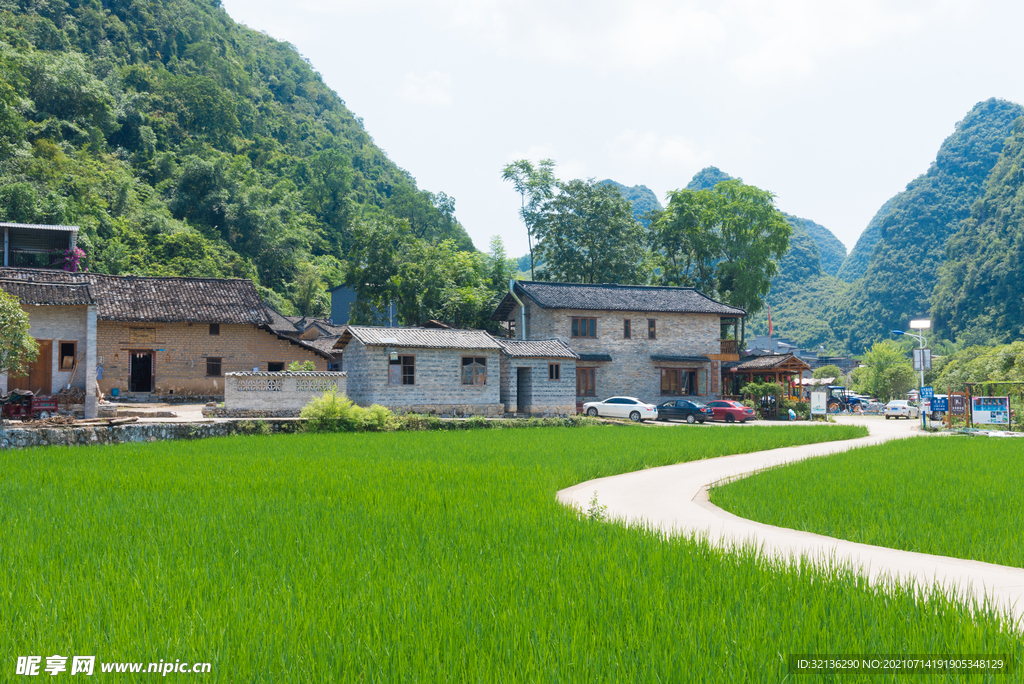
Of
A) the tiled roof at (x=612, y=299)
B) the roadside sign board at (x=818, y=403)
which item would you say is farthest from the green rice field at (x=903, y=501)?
the tiled roof at (x=612, y=299)

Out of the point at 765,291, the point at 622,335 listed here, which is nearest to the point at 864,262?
the point at 765,291

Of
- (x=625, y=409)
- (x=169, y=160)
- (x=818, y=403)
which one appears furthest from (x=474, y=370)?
(x=169, y=160)

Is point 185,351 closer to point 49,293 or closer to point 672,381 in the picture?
point 49,293

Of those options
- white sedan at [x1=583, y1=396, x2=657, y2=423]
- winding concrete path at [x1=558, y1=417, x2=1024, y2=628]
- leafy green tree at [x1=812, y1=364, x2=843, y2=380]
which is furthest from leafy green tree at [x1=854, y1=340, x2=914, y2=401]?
winding concrete path at [x1=558, y1=417, x2=1024, y2=628]

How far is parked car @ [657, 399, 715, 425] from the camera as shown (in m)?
35.3

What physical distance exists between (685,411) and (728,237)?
81.1 feet

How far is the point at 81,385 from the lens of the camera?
25.4m

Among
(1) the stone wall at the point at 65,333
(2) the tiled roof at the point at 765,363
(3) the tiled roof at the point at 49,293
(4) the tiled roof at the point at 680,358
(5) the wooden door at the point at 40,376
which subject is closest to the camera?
(3) the tiled roof at the point at 49,293

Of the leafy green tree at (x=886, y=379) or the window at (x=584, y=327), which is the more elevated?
the window at (x=584, y=327)

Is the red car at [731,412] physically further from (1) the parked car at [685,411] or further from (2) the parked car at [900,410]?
(2) the parked car at [900,410]

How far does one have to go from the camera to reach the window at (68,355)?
25062mm

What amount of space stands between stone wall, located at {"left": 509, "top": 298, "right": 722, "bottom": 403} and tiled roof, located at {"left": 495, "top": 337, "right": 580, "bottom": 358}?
4.08m

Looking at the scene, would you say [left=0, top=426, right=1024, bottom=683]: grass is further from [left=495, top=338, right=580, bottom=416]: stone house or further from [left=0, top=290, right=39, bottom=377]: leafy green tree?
[left=495, top=338, right=580, bottom=416]: stone house

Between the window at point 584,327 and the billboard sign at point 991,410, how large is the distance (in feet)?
63.1
